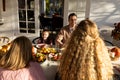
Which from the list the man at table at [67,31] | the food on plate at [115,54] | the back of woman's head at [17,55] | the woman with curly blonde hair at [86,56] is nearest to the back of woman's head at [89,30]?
the woman with curly blonde hair at [86,56]

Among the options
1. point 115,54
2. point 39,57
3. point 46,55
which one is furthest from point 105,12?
point 39,57


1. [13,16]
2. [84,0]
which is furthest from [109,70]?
[13,16]

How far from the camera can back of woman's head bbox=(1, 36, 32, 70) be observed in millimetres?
1987

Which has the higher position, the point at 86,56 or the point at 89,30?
the point at 89,30

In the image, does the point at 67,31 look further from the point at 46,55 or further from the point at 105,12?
the point at 105,12

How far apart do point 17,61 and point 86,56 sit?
1.96 feet

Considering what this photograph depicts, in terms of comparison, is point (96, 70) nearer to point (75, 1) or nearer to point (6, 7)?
point (75, 1)

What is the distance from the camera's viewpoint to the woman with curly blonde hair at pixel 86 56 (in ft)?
5.82

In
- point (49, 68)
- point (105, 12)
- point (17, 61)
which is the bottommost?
point (49, 68)

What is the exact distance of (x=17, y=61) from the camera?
78.3 inches

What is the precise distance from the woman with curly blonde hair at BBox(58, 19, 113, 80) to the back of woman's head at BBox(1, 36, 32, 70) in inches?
15.0

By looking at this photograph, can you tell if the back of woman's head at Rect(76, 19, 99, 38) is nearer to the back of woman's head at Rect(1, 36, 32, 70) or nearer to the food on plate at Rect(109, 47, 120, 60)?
the back of woman's head at Rect(1, 36, 32, 70)

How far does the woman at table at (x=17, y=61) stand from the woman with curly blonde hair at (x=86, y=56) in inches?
15.2

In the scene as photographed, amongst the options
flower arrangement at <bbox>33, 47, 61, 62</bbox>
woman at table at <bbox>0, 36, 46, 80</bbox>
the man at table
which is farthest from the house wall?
woman at table at <bbox>0, 36, 46, 80</bbox>
